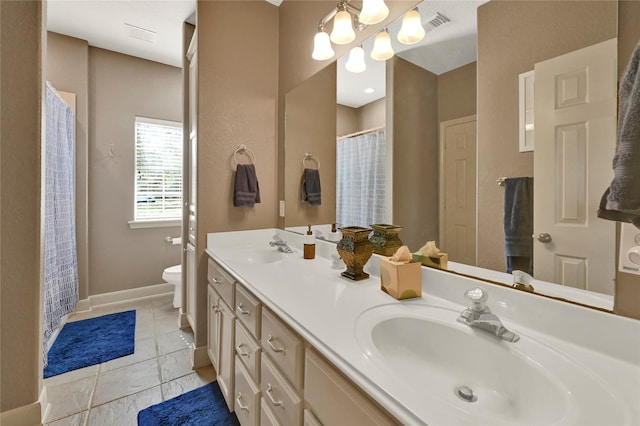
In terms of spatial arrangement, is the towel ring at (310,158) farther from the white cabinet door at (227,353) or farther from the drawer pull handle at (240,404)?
the drawer pull handle at (240,404)

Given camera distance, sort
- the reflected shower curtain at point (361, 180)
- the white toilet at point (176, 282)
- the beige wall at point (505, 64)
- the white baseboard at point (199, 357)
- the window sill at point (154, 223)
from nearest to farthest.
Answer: the beige wall at point (505, 64)
the reflected shower curtain at point (361, 180)
the white baseboard at point (199, 357)
the white toilet at point (176, 282)
the window sill at point (154, 223)

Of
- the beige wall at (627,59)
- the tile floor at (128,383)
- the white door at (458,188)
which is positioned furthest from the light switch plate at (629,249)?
the tile floor at (128,383)

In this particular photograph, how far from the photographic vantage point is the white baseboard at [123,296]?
8.66 ft

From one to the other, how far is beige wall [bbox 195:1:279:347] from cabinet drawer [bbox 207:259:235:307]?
0.77ft

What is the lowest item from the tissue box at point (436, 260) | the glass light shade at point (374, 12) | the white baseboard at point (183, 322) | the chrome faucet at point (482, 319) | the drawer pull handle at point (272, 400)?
the white baseboard at point (183, 322)

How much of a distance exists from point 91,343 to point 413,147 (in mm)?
2706

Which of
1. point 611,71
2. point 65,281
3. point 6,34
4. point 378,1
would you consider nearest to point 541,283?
point 611,71

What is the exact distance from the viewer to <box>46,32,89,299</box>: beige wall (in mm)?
A: 2449

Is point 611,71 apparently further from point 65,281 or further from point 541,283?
point 65,281

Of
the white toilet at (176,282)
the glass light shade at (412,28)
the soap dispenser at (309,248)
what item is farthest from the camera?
the white toilet at (176,282)

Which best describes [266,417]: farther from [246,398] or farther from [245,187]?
[245,187]

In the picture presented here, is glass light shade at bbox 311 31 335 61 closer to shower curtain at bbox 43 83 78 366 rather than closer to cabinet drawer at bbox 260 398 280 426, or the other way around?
cabinet drawer at bbox 260 398 280 426

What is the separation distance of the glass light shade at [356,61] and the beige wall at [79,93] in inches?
104

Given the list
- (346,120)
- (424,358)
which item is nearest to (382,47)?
(346,120)
